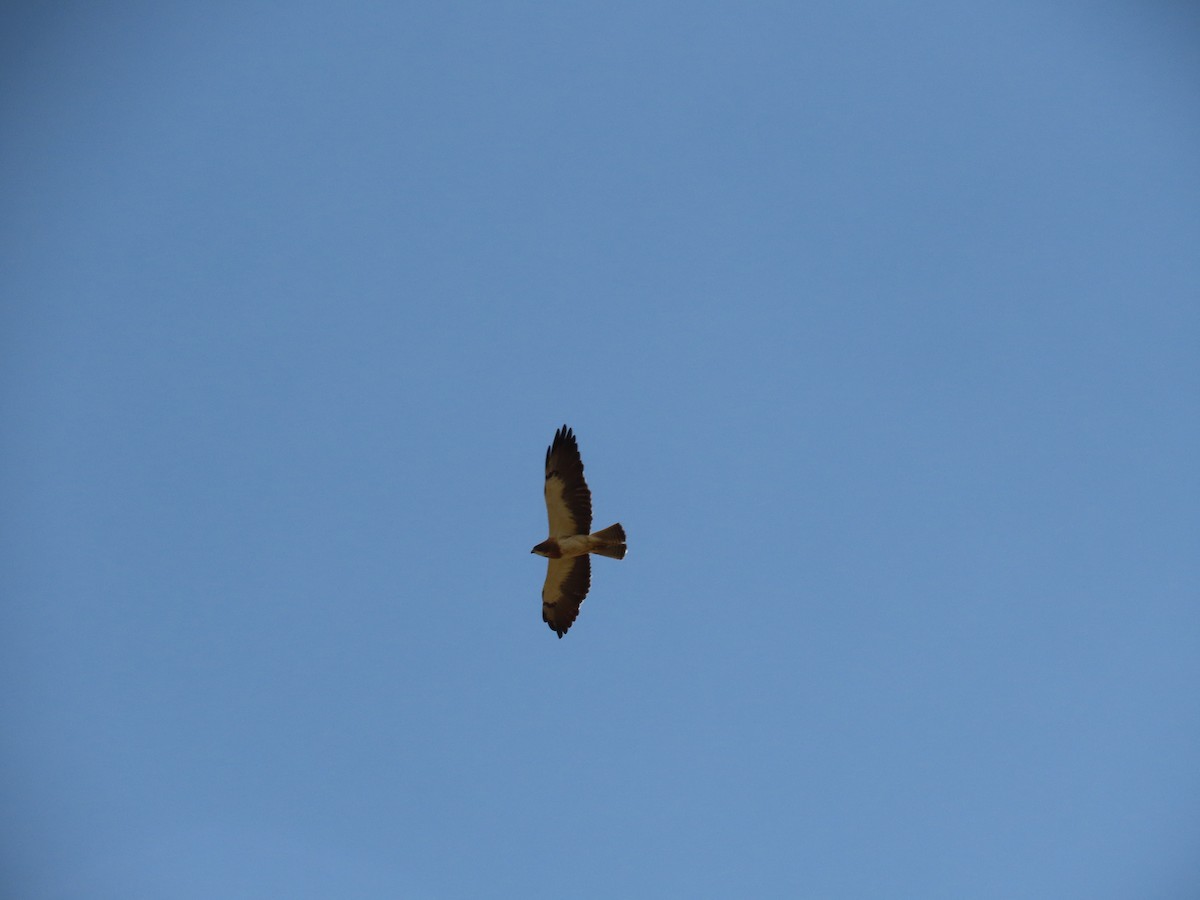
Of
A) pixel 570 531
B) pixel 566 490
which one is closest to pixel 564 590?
pixel 570 531

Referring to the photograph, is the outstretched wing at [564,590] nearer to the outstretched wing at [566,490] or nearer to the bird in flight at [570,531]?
the bird in flight at [570,531]

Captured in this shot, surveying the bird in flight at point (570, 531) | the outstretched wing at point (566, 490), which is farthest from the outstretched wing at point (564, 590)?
the outstretched wing at point (566, 490)

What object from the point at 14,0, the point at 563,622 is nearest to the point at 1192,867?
the point at 563,622

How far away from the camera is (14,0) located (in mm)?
69188

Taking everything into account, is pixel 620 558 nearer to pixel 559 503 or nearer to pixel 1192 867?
pixel 559 503

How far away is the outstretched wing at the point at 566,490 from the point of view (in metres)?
15.9

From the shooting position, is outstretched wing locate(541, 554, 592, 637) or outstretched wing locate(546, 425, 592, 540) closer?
outstretched wing locate(546, 425, 592, 540)

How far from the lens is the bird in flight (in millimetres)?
15656

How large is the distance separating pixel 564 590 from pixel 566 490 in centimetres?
226

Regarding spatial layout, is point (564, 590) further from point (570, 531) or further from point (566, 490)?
point (566, 490)

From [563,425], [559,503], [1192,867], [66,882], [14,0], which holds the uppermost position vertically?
[14,0]

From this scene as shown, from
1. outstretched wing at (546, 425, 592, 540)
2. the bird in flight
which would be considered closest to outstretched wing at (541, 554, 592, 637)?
the bird in flight

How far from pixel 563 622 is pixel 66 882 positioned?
64.9 meters

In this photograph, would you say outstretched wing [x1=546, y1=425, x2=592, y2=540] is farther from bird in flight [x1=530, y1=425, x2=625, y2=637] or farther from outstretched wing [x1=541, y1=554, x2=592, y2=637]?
outstretched wing [x1=541, y1=554, x2=592, y2=637]
